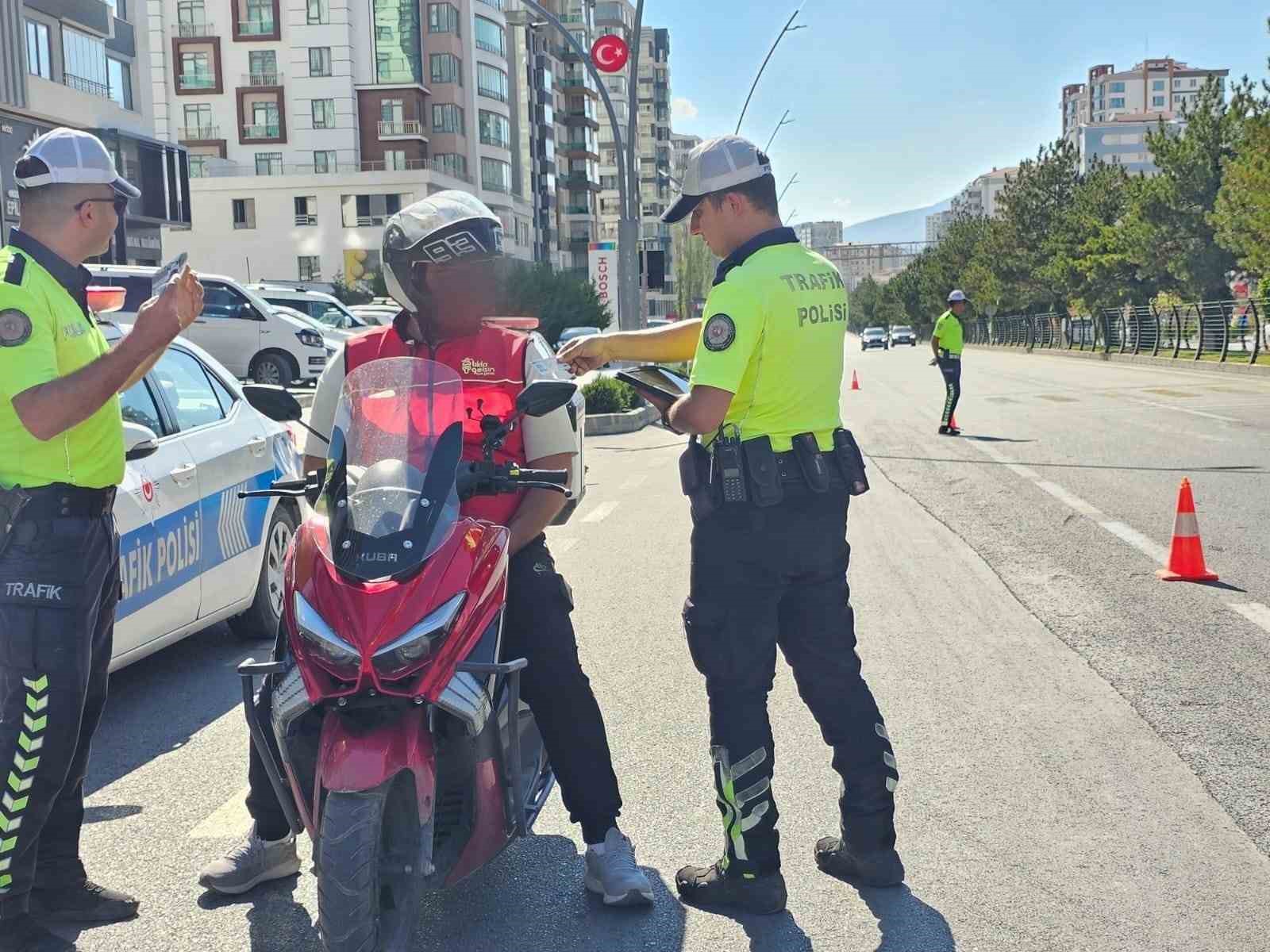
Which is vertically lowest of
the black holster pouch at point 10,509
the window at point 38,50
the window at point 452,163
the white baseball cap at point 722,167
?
the black holster pouch at point 10,509

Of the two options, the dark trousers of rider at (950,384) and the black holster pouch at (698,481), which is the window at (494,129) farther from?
the black holster pouch at (698,481)

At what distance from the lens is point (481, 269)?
363 cm

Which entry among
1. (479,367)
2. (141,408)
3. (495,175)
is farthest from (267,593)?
(495,175)

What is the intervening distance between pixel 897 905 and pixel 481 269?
1958mm

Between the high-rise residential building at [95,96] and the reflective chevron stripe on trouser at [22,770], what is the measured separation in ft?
90.9

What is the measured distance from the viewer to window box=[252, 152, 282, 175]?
75.4m

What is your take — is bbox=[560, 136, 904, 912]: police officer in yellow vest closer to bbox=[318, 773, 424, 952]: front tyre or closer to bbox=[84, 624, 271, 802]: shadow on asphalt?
bbox=[318, 773, 424, 952]: front tyre

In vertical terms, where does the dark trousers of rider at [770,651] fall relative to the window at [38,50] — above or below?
below

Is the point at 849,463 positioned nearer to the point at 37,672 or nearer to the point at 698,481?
the point at 698,481

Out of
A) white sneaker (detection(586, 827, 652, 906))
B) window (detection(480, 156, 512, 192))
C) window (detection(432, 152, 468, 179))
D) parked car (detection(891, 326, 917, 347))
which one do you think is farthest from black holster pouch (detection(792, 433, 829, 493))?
parked car (detection(891, 326, 917, 347))

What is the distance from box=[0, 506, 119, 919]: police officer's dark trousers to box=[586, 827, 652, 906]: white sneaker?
4.45 feet

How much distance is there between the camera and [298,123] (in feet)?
247

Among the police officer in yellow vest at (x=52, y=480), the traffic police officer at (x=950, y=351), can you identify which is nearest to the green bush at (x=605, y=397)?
the traffic police officer at (x=950, y=351)

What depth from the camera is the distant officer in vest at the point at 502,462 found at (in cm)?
361
